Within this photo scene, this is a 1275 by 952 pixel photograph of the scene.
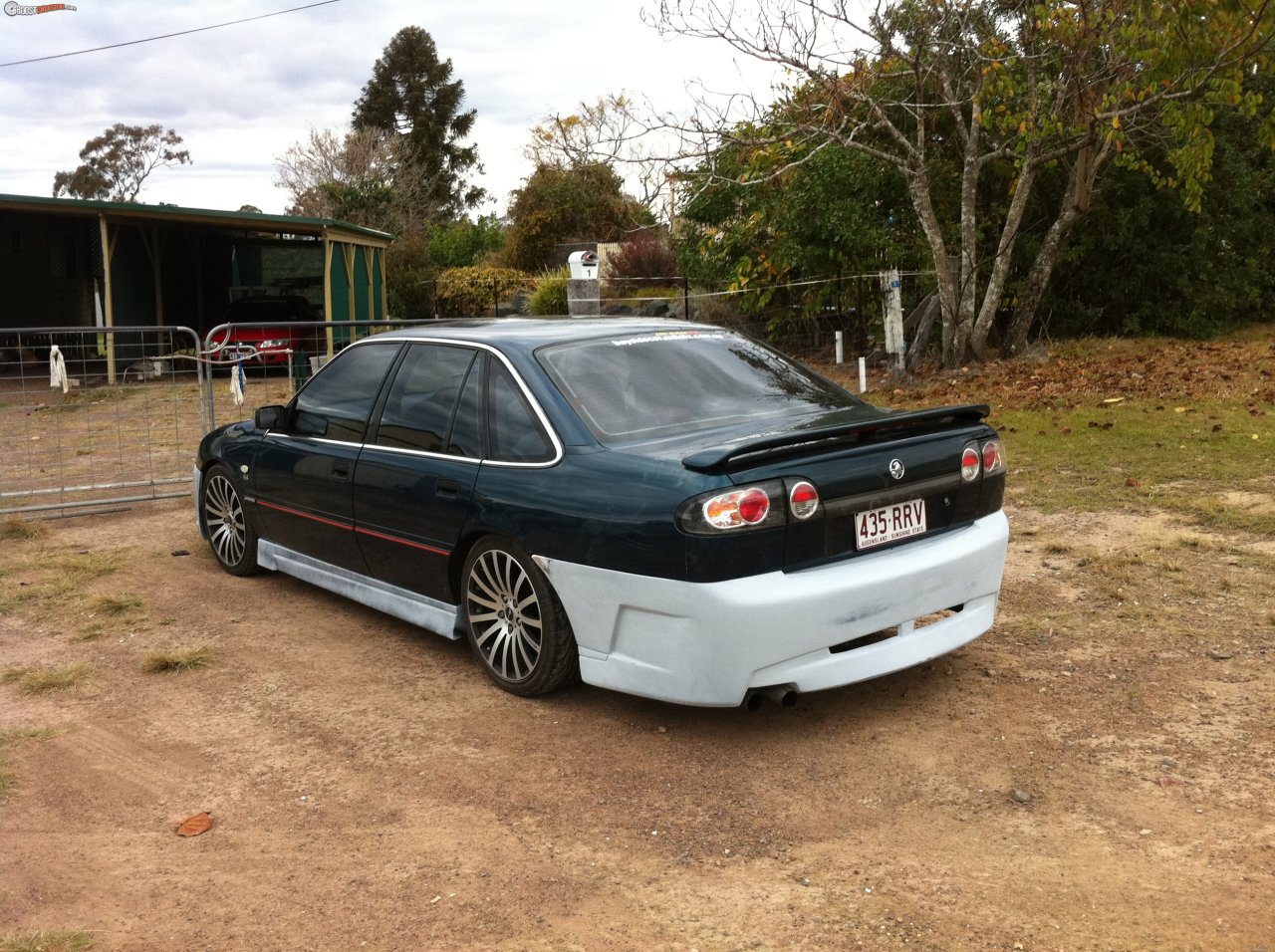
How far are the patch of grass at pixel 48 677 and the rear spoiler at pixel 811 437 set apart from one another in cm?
301

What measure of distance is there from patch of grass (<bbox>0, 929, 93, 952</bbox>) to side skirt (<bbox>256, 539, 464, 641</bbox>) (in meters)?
2.23

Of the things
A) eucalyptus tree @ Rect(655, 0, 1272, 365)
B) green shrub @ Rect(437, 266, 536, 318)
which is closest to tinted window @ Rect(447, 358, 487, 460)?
eucalyptus tree @ Rect(655, 0, 1272, 365)

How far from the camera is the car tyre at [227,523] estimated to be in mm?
7090

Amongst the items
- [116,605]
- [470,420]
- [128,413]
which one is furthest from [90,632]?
[128,413]

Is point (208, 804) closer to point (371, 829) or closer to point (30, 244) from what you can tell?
point (371, 829)

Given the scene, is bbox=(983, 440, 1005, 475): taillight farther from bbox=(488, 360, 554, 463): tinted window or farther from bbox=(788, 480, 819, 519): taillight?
bbox=(488, 360, 554, 463): tinted window

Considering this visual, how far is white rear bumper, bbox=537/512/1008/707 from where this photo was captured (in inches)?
167

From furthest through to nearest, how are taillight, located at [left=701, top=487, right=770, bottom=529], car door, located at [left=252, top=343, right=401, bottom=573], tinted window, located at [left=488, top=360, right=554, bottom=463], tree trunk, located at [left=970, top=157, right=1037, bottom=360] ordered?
tree trunk, located at [left=970, top=157, right=1037, bottom=360]
car door, located at [left=252, top=343, right=401, bottom=573]
tinted window, located at [left=488, top=360, right=554, bottom=463]
taillight, located at [left=701, top=487, right=770, bottom=529]

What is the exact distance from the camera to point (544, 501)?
187 inches

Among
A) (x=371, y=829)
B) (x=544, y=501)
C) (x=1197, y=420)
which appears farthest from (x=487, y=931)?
(x=1197, y=420)

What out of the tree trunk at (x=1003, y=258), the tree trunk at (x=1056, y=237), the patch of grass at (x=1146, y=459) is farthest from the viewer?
the tree trunk at (x=1056, y=237)

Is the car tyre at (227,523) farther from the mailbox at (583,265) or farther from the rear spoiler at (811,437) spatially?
the mailbox at (583,265)

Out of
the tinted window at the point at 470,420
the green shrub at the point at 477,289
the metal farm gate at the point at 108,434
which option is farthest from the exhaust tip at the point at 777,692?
the green shrub at the point at 477,289

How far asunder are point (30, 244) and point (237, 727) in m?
22.7
